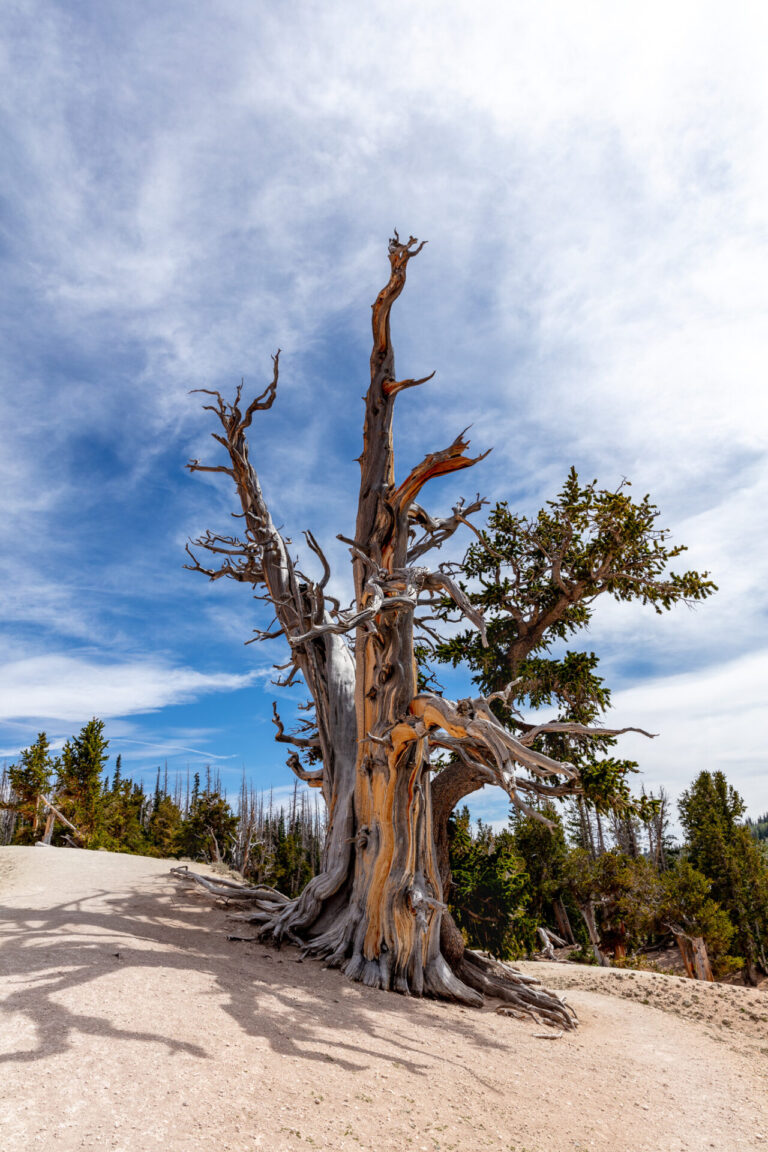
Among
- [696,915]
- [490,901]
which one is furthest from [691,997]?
Answer: [696,915]

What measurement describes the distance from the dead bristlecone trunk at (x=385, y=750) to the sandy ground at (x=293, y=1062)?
635mm

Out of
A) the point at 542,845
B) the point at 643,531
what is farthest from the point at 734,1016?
the point at 542,845

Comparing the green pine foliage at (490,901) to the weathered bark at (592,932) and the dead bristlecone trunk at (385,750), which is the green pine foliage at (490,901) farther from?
the weathered bark at (592,932)

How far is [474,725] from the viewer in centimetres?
727

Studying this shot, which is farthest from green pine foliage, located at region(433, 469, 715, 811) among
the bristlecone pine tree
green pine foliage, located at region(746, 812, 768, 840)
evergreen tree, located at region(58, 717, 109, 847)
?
green pine foliage, located at region(746, 812, 768, 840)

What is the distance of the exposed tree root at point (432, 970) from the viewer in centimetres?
772

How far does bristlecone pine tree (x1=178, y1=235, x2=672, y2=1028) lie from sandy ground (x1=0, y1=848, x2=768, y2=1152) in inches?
26.5

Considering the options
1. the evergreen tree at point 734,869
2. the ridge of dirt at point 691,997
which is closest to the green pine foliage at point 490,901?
the ridge of dirt at point 691,997

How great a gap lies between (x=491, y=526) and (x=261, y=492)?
4.39 metres

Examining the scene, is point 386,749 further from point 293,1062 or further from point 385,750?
point 293,1062

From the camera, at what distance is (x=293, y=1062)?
172 inches

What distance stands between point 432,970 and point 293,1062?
404 cm

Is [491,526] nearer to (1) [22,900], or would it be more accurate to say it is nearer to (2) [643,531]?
(2) [643,531]

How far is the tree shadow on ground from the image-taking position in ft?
14.4
